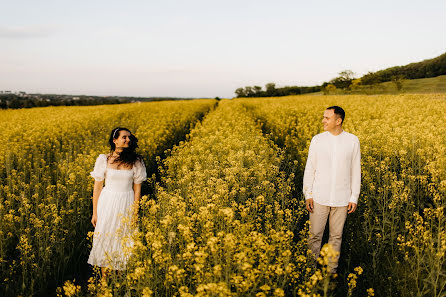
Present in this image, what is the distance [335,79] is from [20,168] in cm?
6177

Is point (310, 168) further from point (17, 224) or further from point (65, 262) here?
point (17, 224)

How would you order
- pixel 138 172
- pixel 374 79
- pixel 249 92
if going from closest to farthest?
pixel 138 172 → pixel 374 79 → pixel 249 92

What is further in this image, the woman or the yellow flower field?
the woman

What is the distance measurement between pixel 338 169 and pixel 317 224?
2.79 ft

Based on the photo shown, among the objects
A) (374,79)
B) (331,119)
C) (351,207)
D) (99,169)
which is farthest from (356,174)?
(374,79)

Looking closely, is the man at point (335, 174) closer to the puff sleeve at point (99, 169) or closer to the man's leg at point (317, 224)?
the man's leg at point (317, 224)

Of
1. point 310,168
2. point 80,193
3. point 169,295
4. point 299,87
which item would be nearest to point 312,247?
point 310,168

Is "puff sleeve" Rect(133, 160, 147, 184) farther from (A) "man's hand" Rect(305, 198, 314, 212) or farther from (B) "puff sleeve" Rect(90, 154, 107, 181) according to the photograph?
(A) "man's hand" Rect(305, 198, 314, 212)

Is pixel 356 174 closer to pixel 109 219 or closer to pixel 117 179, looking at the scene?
pixel 117 179

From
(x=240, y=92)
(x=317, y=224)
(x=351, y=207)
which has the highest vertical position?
(x=240, y=92)

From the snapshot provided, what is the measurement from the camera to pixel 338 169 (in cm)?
409

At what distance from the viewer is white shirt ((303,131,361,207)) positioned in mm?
4082

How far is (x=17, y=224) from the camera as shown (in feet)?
16.7

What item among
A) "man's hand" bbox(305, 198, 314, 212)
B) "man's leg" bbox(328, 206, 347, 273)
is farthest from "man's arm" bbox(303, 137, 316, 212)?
"man's leg" bbox(328, 206, 347, 273)
